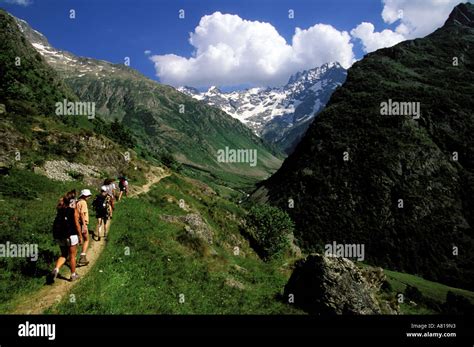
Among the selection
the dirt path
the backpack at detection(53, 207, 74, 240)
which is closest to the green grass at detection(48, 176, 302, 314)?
the dirt path

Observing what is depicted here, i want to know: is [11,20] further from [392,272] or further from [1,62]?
[392,272]

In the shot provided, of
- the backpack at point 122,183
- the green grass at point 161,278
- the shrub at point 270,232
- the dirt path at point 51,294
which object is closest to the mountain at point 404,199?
the shrub at point 270,232

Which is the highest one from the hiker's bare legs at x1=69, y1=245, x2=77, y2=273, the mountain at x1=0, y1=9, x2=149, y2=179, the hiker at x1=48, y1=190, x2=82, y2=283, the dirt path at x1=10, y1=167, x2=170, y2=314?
the mountain at x1=0, y1=9, x2=149, y2=179

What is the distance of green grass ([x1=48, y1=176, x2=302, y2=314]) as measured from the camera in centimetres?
2089

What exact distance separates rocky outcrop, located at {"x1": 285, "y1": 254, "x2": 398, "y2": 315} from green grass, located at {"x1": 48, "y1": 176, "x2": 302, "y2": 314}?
1759 mm

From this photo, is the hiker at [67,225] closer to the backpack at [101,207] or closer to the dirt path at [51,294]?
the dirt path at [51,294]

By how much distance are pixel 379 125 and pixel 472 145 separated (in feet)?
144

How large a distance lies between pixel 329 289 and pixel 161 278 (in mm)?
11022

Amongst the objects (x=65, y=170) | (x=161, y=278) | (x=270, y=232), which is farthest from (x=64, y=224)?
(x=270, y=232)

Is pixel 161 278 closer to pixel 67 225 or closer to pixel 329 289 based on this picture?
pixel 67 225

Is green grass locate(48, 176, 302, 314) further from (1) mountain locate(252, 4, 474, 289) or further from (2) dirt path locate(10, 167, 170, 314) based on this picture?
(1) mountain locate(252, 4, 474, 289)

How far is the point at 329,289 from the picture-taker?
2645 cm

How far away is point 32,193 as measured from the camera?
35250mm

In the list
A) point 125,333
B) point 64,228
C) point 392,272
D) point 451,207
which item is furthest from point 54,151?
point 451,207
